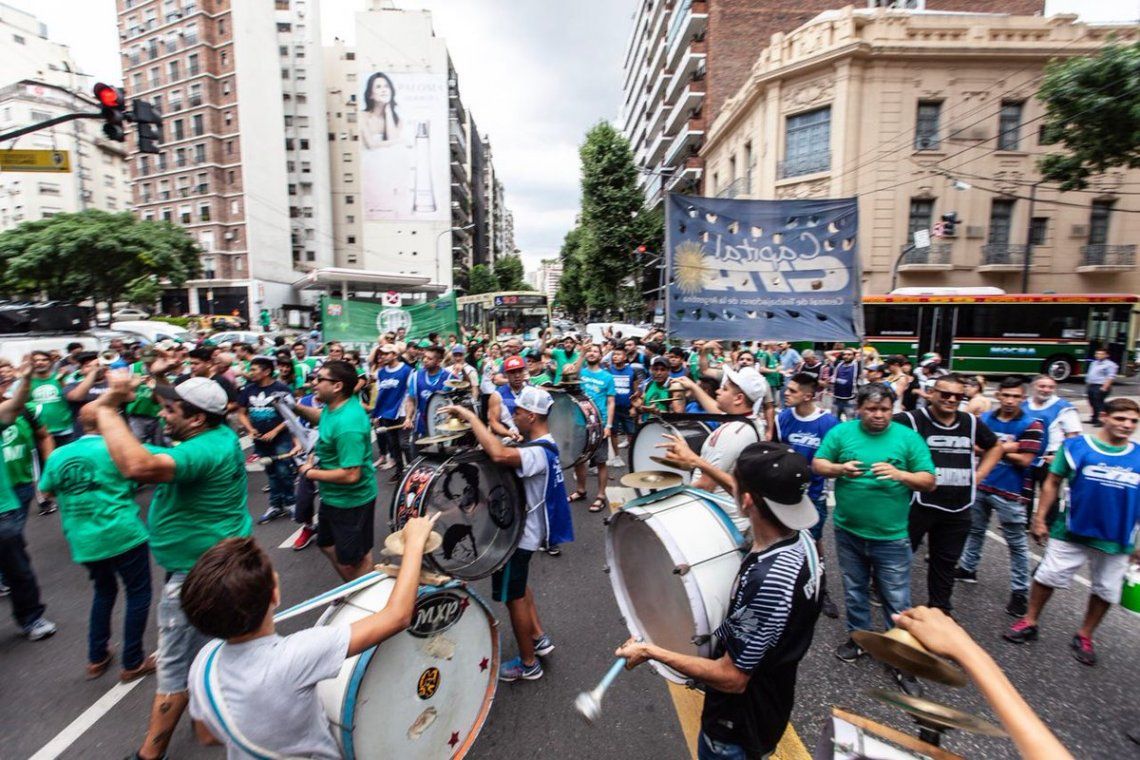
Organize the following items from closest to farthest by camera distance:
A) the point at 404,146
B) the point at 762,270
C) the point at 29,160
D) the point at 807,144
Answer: the point at 762,270
the point at 29,160
the point at 807,144
the point at 404,146

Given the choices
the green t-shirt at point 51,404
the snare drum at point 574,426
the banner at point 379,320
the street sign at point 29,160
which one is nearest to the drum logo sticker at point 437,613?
the snare drum at point 574,426

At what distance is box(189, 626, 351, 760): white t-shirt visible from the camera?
64.6 inches

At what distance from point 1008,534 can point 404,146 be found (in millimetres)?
62922

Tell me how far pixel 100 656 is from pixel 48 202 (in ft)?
237

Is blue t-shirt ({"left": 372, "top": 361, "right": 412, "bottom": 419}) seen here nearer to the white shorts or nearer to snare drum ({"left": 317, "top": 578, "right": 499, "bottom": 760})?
snare drum ({"left": 317, "top": 578, "right": 499, "bottom": 760})

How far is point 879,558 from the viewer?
354 centimetres

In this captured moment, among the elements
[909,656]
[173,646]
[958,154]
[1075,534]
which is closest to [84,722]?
[173,646]

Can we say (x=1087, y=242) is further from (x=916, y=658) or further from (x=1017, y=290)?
(x=916, y=658)

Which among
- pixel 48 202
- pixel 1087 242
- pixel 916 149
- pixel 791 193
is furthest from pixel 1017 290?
pixel 48 202

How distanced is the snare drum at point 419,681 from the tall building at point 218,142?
170 ft

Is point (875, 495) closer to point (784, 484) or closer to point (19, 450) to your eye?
point (784, 484)

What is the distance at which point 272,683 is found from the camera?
165 cm

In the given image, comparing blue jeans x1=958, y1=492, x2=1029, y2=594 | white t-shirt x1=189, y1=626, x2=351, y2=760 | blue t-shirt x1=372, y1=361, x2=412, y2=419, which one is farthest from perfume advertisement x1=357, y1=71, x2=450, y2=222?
white t-shirt x1=189, y1=626, x2=351, y2=760

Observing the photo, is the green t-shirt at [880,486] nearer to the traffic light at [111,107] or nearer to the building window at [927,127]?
the traffic light at [111,107]
